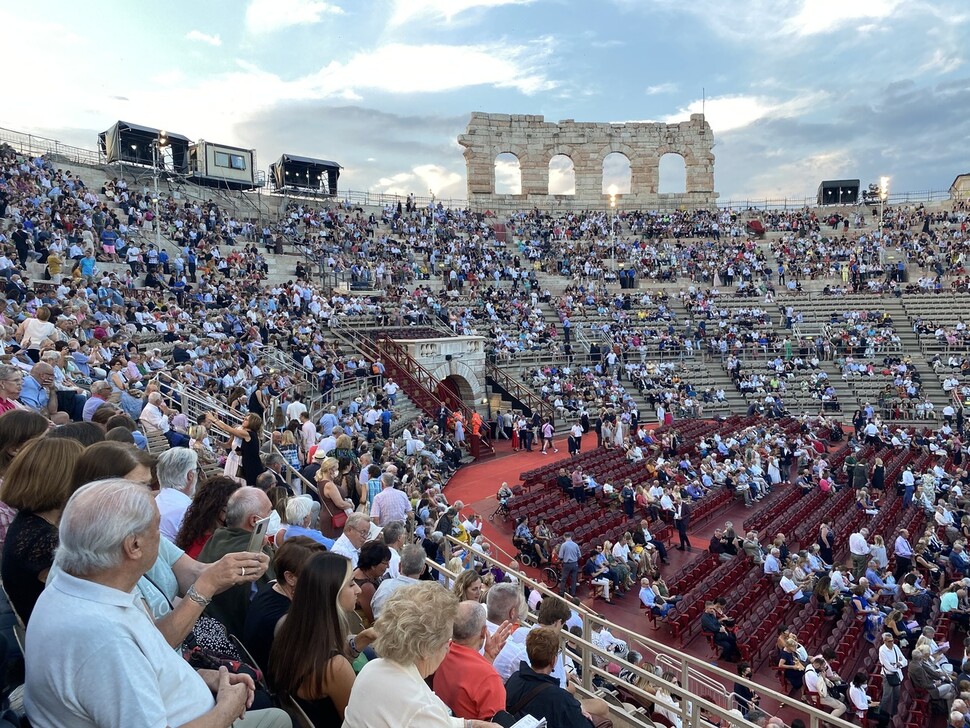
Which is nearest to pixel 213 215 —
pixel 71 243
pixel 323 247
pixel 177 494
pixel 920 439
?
pixel 323 247

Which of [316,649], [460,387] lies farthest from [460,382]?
[316,649]

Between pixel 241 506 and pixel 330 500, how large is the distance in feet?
10.5

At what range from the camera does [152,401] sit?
995cm

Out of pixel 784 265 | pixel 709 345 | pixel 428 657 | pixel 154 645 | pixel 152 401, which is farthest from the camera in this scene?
pixel 784 265

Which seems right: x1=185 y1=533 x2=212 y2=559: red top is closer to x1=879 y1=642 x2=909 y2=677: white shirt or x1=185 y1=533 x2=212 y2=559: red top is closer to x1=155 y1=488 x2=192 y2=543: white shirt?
x1=155 y1=488 x2=192 y2=543: white shirt

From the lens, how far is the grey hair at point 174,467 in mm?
4781

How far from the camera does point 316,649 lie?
10.0 ft

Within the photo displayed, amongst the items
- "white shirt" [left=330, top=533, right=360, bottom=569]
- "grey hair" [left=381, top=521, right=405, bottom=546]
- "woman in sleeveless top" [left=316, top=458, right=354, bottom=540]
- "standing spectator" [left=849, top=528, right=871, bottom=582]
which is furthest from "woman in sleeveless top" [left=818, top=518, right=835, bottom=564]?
"white shirt" [left=330, top=533, right=360, bottom=569]

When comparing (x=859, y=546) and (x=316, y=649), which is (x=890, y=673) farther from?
(x=316, y=649)

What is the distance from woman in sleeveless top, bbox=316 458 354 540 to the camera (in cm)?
704

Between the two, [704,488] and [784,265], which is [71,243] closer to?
[704,488]

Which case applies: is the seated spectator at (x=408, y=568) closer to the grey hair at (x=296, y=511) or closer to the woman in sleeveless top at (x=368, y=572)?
the woman in sleeveless top at (x=368, y=572)

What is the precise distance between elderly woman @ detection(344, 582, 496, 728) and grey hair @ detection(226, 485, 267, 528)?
4.63 feet

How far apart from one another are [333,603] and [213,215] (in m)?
28.5
